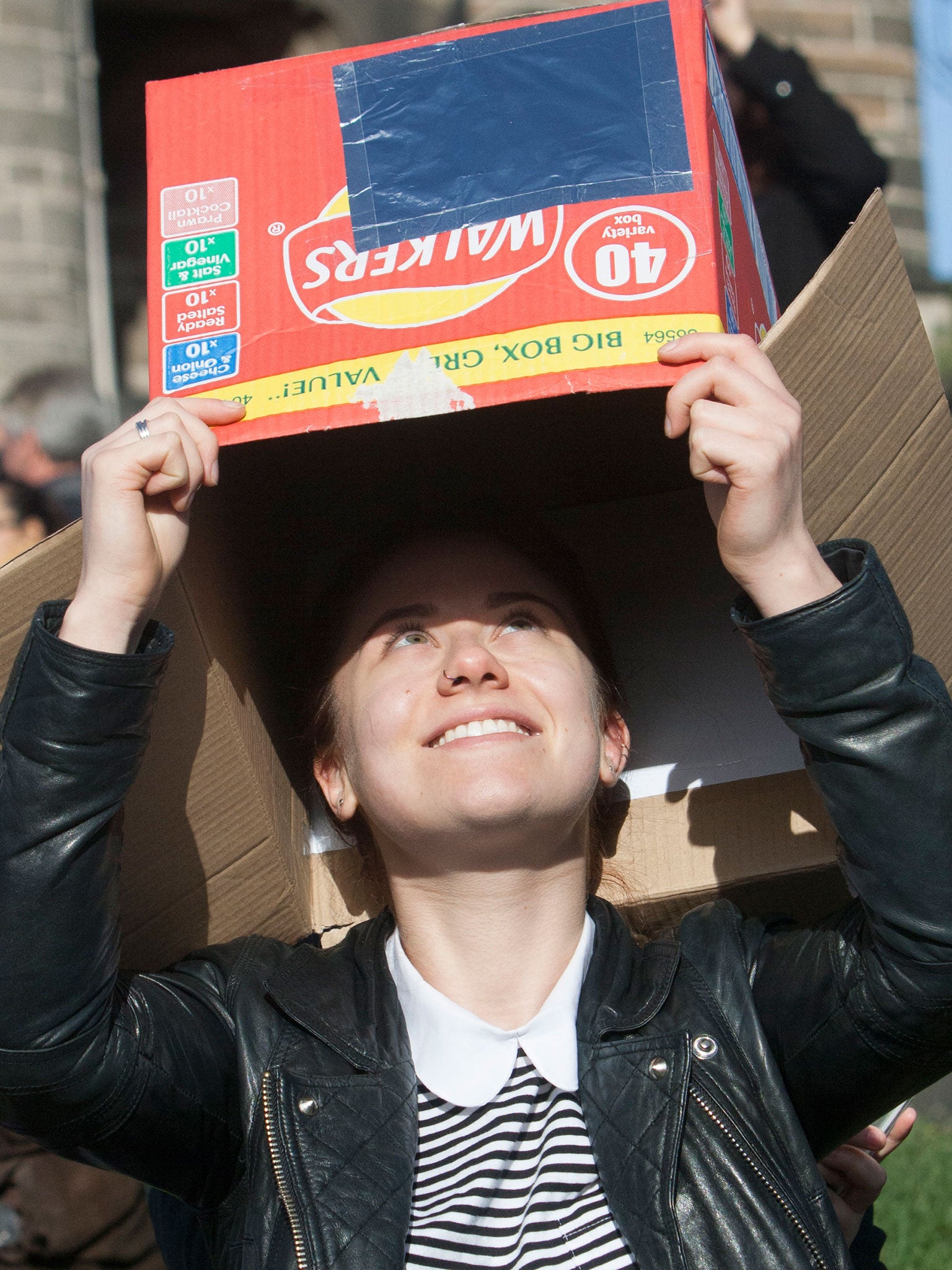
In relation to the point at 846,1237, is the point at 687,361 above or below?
above

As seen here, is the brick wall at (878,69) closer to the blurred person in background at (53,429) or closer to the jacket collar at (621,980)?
the blurred person in background at (53,429)

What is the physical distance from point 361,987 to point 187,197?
0.85m

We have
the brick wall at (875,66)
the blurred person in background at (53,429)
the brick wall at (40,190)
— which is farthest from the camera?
the brick wall at (875,66)

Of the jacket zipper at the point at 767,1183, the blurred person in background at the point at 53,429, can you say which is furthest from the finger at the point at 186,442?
the blurred person in background at the point at 53,429

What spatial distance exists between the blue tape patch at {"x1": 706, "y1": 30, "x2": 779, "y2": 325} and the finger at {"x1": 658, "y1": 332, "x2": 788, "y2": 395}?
26 centimetres

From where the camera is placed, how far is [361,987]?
1.51m

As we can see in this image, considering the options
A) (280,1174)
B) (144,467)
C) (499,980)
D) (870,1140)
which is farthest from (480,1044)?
(144,467)

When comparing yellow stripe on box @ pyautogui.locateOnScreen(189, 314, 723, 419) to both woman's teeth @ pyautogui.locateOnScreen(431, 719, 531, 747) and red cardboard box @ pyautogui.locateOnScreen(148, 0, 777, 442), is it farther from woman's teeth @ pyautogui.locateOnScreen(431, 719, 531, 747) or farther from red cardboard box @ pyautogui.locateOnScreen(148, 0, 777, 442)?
woman's teeth @ pyautogui.locateOnScreen(431, 719, 531, 747)

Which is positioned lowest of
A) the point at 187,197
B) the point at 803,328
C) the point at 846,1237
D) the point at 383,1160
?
the point at 846,1237

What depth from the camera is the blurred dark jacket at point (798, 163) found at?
2.77 m

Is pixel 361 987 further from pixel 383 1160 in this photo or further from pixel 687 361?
pixel 687 361

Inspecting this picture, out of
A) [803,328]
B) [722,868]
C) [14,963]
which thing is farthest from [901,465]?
[14,963]

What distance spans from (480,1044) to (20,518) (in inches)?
84.2

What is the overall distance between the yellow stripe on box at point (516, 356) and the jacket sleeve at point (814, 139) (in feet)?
5.84
